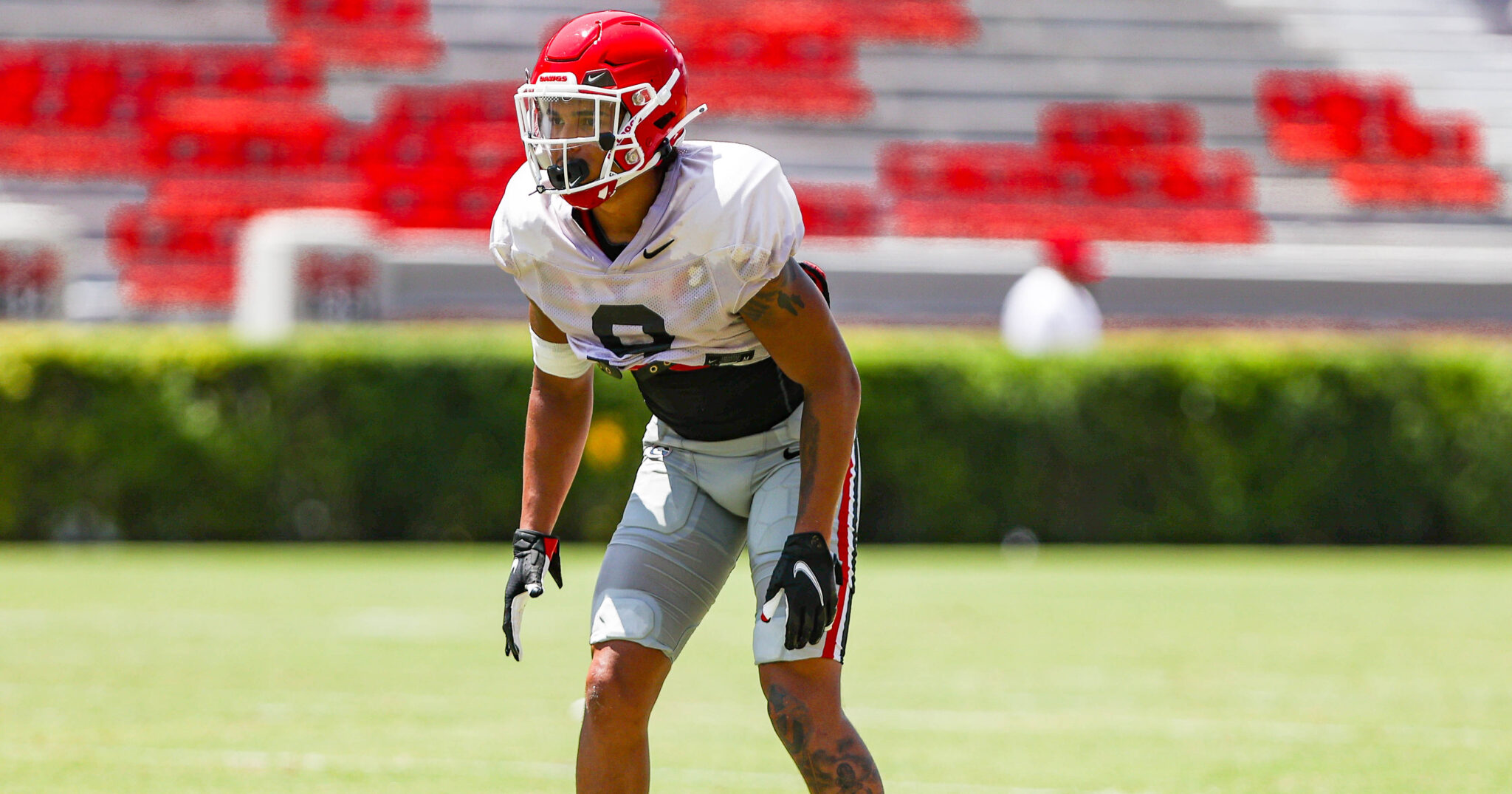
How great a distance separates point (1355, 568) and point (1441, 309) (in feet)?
37.6

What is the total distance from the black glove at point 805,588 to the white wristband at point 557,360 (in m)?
0.64

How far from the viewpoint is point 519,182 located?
10.9 ft

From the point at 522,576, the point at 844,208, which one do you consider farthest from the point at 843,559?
the point at 844,208

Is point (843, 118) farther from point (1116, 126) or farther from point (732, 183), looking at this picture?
point (732, 183)

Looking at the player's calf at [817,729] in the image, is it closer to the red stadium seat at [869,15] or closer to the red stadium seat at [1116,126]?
the red stadium seat at [1116,126]

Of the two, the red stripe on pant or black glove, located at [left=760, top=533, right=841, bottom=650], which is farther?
the red stripe on pant

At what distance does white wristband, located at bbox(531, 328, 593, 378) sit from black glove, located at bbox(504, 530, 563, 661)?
12.8 inches

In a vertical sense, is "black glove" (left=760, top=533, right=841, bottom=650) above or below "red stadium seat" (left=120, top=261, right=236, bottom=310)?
above

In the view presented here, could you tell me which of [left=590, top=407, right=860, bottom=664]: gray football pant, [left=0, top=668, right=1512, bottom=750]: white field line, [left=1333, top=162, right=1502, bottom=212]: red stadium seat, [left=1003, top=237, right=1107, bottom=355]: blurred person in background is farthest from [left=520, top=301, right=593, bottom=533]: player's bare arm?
[left=1333, top=162, right=1502, bottom=212]: red stadium seat

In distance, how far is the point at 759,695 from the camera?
19.4 ft

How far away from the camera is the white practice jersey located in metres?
3.13

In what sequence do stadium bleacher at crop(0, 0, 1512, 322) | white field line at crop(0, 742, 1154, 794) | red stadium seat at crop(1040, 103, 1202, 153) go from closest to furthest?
white field line at crop(0, 742, 1154, 794) < stadium bleacher at crop(0, 0, 1512, 322) < red stadium seat at crop(1040, 103, 1202, 153)

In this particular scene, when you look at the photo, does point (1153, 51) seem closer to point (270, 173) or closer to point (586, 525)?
point (270, 173)

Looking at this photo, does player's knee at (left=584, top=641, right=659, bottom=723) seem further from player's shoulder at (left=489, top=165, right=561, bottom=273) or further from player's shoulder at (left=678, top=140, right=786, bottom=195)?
player's shoulder at (left=678, top=140, right=786, bottom=195)
